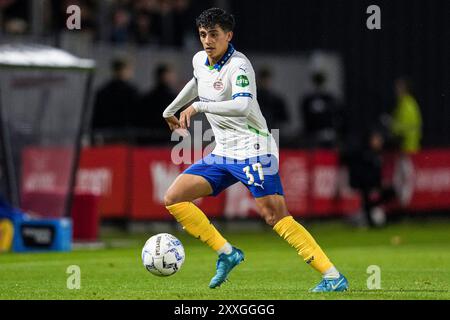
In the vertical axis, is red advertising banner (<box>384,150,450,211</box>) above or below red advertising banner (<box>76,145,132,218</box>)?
below

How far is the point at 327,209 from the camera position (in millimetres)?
23000

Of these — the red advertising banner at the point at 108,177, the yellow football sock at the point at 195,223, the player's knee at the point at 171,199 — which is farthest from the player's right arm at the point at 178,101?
the red advertising banner at the point at 108,177

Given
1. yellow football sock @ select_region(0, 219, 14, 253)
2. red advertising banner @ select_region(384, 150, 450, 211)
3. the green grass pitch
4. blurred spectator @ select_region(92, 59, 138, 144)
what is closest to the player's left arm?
the green grass pitch

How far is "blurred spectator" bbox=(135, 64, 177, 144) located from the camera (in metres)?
20.9

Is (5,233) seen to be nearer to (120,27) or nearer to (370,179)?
(120,27)

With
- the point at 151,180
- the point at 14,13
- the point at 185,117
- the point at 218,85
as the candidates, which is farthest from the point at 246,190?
the point at 185,117

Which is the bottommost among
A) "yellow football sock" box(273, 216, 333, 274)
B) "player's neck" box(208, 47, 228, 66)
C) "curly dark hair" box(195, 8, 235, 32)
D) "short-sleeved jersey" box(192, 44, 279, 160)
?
"yellow football sock" box(273, 216, 333, 274)

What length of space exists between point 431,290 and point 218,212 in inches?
424

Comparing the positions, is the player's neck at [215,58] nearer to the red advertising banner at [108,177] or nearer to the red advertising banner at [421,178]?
the red advertising banner at [108,177]

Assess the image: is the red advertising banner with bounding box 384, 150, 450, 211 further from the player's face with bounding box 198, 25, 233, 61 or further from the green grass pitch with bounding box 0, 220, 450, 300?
the player's face with bounding box 198, 25, 233, 61

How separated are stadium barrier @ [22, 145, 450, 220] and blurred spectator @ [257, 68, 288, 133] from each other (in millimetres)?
654
